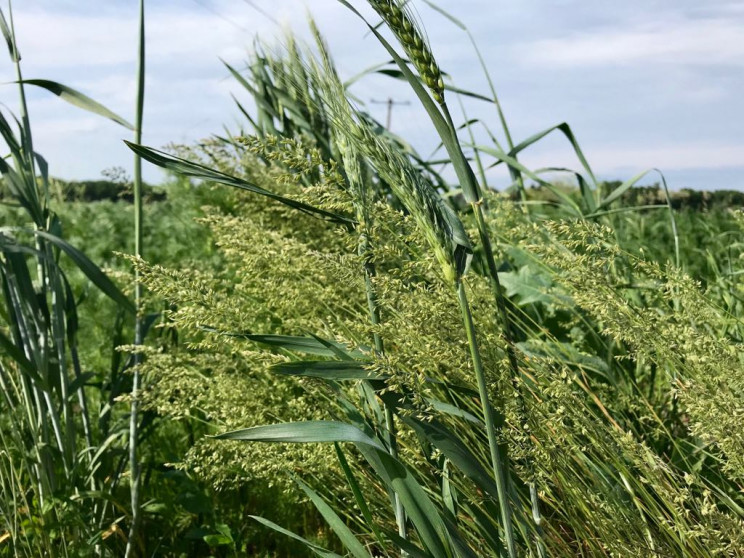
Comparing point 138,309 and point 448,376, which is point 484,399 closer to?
point 448,376

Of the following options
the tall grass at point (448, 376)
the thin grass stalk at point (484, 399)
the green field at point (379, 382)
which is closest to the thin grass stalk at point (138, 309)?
the green field at point (379, 382)

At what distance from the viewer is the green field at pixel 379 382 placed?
1251 mm

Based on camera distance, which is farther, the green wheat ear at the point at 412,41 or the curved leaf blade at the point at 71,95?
the curved leaf blade at the point at 71,95

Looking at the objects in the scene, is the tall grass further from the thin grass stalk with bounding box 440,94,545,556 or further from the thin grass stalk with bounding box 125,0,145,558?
the thin grass stalk with bounding box 125,0,145,558

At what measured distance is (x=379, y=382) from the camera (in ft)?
4.77

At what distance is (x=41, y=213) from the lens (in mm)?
2111

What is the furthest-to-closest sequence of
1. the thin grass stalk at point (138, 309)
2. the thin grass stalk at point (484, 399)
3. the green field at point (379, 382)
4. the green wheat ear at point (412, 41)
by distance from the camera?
the thin grass stalk at point (138, 309)
the green field at point (379, 382)
the green wheat ear at point (412, 41)
the thin grass stalk at point (484, 399)

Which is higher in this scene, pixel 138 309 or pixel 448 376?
pixel 138 309

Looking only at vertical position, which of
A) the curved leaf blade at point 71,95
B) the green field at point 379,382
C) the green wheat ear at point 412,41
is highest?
the curved leaf blade at point 71,95

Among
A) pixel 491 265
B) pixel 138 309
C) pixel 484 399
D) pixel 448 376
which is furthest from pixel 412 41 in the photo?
pixel 138 309

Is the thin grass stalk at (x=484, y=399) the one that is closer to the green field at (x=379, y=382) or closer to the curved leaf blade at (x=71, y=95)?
the green field at (x=379, y=382)

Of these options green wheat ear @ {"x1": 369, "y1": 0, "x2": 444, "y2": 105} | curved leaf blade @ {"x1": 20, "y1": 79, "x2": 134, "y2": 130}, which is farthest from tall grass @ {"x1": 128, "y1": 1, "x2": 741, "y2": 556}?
curved leaf blade @ {"x1": 20, "y1": 79, "x2": 134, "y2": 130}

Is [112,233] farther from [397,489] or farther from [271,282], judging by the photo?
[397,489]

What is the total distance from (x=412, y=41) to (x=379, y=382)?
22.6 inches
